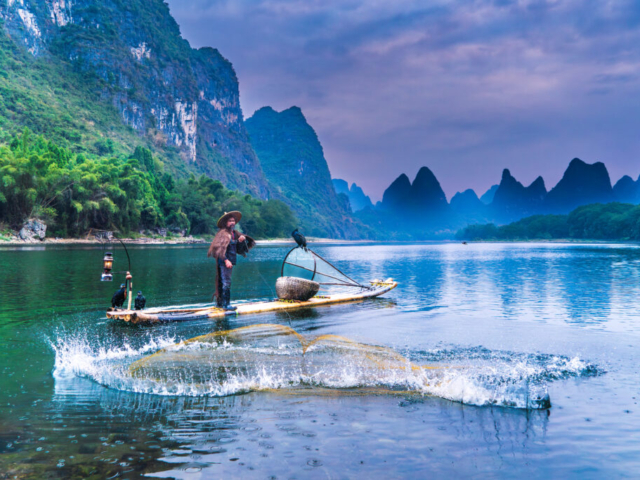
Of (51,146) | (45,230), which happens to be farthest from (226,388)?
(51,146)

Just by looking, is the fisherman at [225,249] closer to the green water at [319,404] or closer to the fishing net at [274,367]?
the green water at [319,404]

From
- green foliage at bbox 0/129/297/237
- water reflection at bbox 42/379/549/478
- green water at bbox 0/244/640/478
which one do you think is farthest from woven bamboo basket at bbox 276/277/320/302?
green foliage at bbox 0/129/297/237

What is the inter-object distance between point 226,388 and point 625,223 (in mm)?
168069

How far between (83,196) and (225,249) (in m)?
70.2

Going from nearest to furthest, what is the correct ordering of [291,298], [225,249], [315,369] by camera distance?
[315,369] → [225,249] → [291,298]

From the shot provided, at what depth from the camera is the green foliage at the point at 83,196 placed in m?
67.9

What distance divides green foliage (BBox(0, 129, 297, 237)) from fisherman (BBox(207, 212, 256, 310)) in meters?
64.9

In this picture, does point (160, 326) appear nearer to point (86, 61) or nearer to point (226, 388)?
point (226, 388)

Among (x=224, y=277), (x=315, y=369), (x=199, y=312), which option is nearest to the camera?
(x=315, y=369)

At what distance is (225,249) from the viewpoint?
14.0 metres

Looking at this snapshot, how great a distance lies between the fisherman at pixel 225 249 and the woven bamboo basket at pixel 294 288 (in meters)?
3.39

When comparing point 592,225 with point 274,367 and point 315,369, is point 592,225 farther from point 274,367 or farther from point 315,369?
point 274,367

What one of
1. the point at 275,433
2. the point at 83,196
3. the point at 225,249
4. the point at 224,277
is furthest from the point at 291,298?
the point at 83,196

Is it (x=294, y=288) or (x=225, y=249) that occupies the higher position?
(x=225, y=249)
